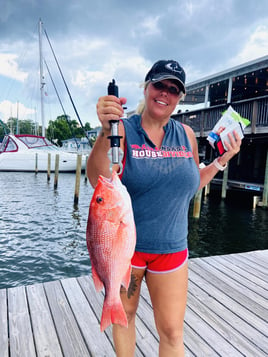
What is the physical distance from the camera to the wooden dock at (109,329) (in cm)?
207

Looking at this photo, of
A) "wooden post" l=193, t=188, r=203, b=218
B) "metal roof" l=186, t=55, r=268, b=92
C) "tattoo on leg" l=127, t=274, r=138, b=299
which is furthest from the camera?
"metal roof" l=186, t=55, r=268, b=92

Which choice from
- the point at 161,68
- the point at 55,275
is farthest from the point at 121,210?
the point at 55,275

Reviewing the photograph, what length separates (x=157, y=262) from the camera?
4.57 ft

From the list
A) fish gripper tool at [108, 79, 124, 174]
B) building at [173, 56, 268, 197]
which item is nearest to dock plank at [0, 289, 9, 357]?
fish gripper tool at [108, 79, 124, 174]

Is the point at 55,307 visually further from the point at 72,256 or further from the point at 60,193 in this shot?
the point at 60,193

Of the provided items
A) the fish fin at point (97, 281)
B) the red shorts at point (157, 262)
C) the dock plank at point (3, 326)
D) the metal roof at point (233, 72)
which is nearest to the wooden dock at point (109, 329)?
the dock plank at point (3, 326)

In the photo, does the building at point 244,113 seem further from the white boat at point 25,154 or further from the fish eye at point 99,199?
the white boat at point 25,154

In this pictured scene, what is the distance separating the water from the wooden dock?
9.91 feet

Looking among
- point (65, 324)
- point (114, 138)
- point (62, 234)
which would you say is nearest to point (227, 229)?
point (62, 234)

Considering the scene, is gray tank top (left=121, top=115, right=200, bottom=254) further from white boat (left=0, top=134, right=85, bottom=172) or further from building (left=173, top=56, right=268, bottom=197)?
white boat (left=0, top=134, right=85, bottom=172)

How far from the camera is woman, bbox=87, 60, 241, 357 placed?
4.29 ft

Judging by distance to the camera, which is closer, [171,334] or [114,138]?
[114,138]

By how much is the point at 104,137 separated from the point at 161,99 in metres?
0.40

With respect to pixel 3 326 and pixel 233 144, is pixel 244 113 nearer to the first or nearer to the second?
pixel 233 144
